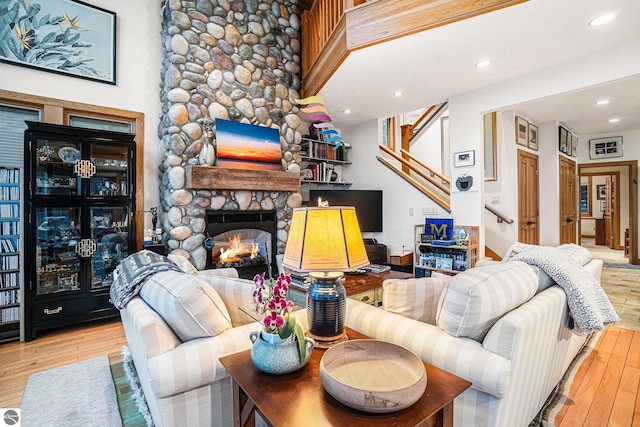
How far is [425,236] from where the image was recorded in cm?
443

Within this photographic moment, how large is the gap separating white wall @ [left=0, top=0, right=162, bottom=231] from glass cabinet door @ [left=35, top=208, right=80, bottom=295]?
87 cm

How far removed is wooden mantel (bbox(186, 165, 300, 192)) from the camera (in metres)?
3.65

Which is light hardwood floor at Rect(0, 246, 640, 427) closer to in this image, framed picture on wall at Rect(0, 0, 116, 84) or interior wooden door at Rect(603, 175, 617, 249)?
framed picture on wall at Rect(0, 0, 116, 84)

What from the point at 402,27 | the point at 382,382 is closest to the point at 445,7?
the point at 402,27

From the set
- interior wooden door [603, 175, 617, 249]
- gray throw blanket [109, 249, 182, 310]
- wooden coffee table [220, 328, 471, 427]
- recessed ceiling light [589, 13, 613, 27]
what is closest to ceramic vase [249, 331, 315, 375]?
wooden coffee table [220, 328, 471, 427]

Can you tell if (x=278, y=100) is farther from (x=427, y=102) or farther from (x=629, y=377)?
(x=629, y=377)

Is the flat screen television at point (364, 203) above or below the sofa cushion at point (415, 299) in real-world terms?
above

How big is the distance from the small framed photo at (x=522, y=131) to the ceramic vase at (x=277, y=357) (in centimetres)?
532

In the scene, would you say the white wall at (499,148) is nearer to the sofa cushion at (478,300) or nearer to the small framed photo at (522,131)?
the small framed photo at (522,131)

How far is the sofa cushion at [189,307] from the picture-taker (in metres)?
1.36

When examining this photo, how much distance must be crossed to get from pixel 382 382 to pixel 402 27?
9.20 feet

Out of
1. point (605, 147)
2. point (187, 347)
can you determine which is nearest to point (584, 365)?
point (187, 347)

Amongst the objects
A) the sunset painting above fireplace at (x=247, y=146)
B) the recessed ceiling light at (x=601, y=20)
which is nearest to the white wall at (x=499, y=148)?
the recessed ceiling light at (x=601, y=20)

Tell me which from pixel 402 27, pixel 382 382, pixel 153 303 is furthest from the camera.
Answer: pixel 402 27
